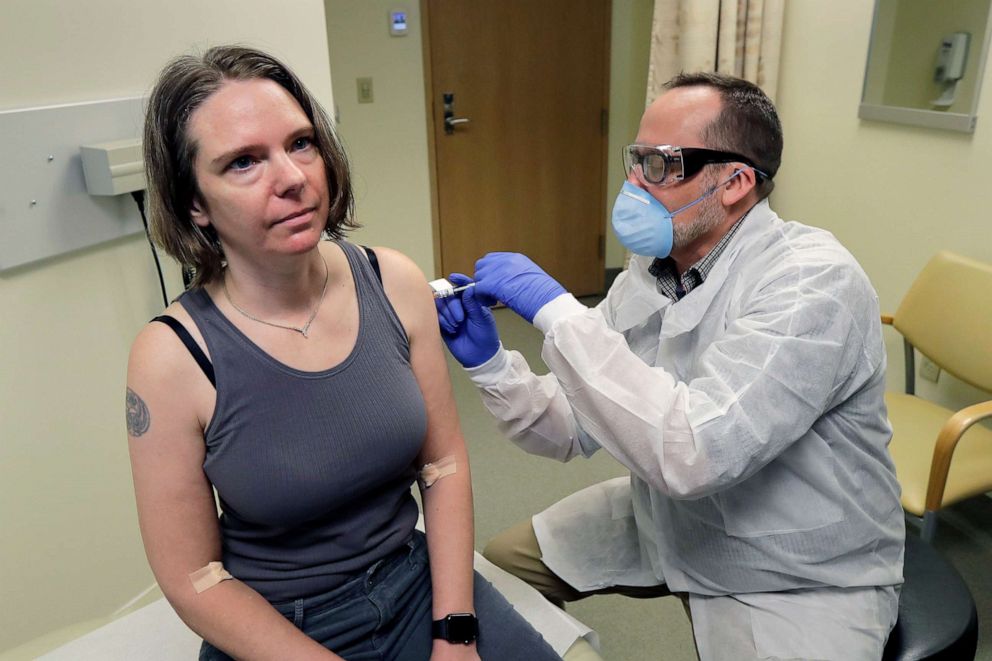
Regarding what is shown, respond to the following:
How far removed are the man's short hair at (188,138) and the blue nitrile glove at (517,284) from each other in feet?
1.17

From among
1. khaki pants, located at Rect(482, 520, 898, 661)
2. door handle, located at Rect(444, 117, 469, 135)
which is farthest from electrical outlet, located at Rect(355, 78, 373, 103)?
khaki pants, located at Rect(482, 520, 898, 661)

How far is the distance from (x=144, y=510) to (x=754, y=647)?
3.03 ft

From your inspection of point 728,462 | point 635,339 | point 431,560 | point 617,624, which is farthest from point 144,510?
point 617,624

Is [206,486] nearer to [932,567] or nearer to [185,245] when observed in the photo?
[185,245]

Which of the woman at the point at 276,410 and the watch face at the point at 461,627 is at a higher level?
the woman at the point at 276,410

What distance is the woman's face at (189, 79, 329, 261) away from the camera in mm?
884

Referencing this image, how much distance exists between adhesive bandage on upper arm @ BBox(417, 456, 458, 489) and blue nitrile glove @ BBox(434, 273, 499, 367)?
259 mm

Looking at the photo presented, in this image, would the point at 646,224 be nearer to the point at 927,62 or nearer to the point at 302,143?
the point at 302,143

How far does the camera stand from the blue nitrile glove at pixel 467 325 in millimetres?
1320

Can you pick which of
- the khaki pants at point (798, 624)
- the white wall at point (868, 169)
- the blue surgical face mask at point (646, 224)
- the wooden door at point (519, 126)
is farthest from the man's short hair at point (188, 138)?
the wooden door at point (519, 126)

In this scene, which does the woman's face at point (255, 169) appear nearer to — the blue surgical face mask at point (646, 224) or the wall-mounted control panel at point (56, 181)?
the wall-mounted control panel at point (56, 181)

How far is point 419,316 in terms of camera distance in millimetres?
1107

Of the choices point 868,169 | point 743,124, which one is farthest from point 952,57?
point 743,124

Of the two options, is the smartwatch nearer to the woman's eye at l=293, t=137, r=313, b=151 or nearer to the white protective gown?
the white protective gown
